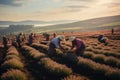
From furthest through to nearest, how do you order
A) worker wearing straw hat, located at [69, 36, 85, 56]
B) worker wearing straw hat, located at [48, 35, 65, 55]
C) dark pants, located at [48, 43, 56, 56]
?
dark pants, located at [48, 43, 56, 56], worker wearing straw hat, located at [48, 35, 65, 55], worker wearing straw hat, located at [69, 36, 85, 56]

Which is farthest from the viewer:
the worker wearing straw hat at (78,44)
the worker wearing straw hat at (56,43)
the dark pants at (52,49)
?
the dark pants at (52,49)

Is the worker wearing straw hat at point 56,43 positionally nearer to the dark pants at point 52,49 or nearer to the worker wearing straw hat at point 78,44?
the dark pants at point 52,49

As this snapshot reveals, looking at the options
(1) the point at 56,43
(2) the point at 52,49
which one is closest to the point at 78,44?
(1) the point at 56,43

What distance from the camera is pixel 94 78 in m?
9.32

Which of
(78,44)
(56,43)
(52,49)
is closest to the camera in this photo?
(78,44)

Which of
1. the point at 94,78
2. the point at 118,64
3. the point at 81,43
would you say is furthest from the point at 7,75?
the point at 81,43

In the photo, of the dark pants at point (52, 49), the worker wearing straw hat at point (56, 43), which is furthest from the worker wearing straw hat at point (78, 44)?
the dark pants at point (52, 49)

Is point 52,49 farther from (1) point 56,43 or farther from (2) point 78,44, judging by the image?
(2) point 78,44

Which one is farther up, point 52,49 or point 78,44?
point 78,44

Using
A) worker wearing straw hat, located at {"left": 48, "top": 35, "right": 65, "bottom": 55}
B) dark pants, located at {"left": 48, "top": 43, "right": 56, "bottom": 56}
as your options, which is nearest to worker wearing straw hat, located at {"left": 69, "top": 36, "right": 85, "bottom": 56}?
worker wearing straw hat, located at {"left": 48, "top": 35, "right": 65, "bottom": 55}

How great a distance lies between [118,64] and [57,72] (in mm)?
3597

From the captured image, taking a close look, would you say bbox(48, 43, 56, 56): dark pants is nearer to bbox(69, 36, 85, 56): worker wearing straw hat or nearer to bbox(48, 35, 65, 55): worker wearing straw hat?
bbox(48, 35, 65, 55): worker wearing straw hat

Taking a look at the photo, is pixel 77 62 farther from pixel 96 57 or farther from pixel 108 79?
pixel 108 79

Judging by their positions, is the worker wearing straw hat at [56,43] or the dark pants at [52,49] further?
the dark pants at [52,49]
